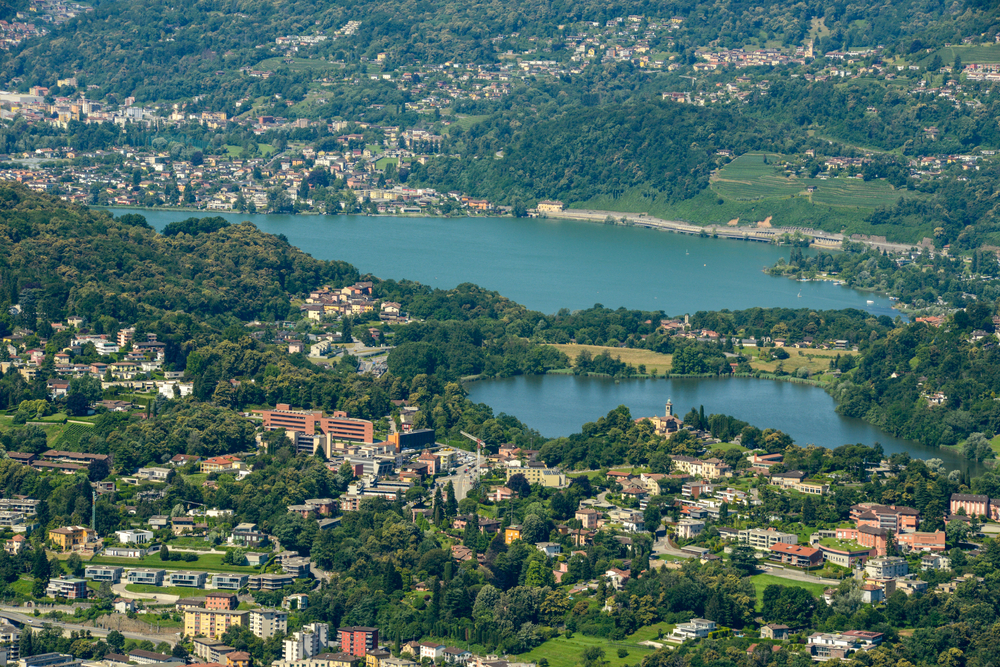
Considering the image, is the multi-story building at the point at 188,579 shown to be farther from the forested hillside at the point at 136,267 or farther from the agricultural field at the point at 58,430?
the forested hillside at the point at 136,267

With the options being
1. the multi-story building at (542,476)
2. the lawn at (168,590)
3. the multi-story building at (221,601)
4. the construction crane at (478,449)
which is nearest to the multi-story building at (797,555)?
the multi-story building at (542,476)

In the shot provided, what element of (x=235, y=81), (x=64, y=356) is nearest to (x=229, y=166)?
(x=235, y=81)

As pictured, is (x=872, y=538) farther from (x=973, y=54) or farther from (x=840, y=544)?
(x=973, y=54)

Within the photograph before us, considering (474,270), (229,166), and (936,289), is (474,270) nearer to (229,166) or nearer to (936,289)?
(936,289)

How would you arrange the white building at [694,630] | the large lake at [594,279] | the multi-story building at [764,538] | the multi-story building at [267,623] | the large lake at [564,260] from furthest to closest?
the large lake at [564,260] < the large lake at [594,279] < the multi-story building at [764,538] < the multi-story building at [267,623] < the white building at [694,630]

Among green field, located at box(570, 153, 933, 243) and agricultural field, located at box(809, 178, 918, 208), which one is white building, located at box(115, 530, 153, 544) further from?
agricultural field, located at box(809, 178, 918, 208)

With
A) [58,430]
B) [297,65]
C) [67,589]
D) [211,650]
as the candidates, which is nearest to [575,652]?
[211,650]
